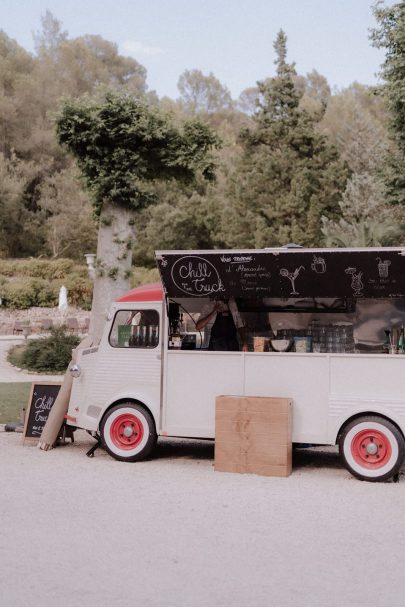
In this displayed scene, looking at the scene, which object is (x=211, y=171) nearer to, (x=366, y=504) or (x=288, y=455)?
(x=288, y=455)

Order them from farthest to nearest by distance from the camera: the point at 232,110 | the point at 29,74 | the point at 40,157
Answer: the point at 232,110 → the point at 29,74 → the point at 40,157

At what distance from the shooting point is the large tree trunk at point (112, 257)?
18.6 metres

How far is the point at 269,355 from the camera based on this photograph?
9477 mm

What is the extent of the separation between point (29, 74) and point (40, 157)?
11.6 metres

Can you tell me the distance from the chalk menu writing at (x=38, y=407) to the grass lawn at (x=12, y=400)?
7.02 ft

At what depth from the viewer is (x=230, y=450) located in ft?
29.9

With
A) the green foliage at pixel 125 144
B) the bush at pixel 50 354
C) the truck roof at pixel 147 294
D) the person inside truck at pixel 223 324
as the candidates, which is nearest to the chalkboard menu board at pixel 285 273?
the truck roof at pixel 147 294

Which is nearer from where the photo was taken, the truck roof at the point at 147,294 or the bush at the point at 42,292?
the truck roof at the point at 147,294

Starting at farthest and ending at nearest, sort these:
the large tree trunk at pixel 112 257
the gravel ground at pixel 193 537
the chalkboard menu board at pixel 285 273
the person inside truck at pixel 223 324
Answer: the large tree trunk at pixel 112 257 < the person inside truck at pixel 223 324 < the chalkboard menu board at pixel 285 273 < the gravel ground at pixel 193 537

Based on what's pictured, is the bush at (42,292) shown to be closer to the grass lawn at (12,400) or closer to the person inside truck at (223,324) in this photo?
the grass lawn at (12,400)

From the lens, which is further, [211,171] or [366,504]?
[211,171]

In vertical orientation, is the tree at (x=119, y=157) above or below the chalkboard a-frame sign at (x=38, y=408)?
above

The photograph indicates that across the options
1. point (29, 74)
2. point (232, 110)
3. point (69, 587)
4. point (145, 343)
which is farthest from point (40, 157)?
point (69, 587)

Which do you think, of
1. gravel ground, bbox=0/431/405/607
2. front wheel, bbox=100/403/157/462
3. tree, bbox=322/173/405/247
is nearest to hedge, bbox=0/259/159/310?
tree, bbox=322/173/405/247
